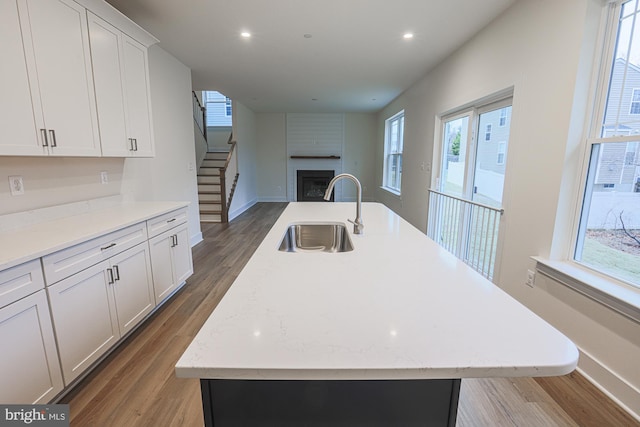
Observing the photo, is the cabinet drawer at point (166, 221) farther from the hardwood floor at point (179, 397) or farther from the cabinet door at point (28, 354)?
the cabinet door at point (28, 354)

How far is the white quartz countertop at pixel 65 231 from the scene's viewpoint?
1389 mm

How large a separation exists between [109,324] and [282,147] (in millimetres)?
7203

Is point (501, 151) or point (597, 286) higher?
point (501, 151)

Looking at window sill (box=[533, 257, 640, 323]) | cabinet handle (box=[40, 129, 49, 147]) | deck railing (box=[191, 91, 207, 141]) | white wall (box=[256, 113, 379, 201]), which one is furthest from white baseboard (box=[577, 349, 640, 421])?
deck railing (box=[191, 91, 207, 141])

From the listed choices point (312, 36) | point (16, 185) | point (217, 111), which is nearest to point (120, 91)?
point (16, 185)

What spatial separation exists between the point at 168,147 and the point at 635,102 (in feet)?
14.3

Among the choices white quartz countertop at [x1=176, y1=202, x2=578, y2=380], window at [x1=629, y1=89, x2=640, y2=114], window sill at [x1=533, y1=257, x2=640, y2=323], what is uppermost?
window at [x1=629, y1=89, x2=640, y2=114]

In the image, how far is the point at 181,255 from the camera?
2.93 metres

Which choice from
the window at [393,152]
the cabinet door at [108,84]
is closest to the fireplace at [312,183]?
the window at [393,152]

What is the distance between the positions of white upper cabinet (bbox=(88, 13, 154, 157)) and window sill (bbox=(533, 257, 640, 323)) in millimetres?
3423

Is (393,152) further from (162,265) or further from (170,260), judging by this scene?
(162,265)

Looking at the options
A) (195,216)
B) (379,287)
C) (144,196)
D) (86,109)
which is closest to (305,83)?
(195,216)

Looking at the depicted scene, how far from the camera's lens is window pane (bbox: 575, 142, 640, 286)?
5.42 ft

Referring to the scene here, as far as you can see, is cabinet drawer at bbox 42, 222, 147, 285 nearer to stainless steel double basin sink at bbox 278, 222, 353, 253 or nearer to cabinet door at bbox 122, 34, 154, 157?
cabinet door at bbox 122, 34, 154, 157
